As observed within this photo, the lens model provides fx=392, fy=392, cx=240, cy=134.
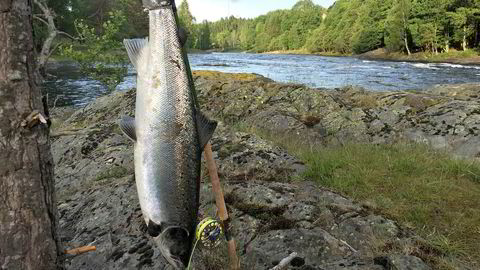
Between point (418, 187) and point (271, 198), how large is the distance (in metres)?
2.23

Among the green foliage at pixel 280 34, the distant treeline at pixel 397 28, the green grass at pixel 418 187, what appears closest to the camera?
the green grass at pixel 418 187

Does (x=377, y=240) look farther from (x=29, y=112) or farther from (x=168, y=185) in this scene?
(x=29, y=112)

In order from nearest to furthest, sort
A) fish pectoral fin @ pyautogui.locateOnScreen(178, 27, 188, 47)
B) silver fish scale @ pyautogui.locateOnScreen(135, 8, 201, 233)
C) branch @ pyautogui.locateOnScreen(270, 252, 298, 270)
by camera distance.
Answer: silver fish scale @ pyautogui.locateOnScreen(135, 8, 201, 233), fish pectoral fin @ pyautogui.locateOnScreen(178, 27, 188, 47), branch @ pyautogui.locateOnScreen(270, 252, 298, 270)

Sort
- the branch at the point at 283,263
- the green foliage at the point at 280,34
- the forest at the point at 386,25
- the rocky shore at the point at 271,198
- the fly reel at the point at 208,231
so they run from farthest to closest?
1. the green foliage at the point at 280,34
2. the forest at the point at 386,25
3. the rocky shore at the point at 271,198
4. the branch at the point at 283,263
5. the fly reel at the point at 208,231

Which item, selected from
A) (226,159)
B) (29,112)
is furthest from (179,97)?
(226,159)

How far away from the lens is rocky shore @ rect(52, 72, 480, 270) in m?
3.64

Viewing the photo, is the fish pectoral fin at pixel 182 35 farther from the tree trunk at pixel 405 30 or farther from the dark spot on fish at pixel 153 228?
the tree trunk at pixel 405 30

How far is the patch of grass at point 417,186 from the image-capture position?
169 inches

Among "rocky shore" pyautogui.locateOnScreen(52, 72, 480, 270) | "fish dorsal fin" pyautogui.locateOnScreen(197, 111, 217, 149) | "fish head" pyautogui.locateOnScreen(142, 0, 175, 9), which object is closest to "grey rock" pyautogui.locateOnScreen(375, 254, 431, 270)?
"rocky shore" pyautogui.locateOnScreen(52, 72, 480, 270)

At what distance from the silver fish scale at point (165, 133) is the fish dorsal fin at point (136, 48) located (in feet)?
0.16

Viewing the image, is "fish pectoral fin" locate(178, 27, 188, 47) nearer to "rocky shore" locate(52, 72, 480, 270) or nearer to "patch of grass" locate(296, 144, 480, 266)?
"rocky shore" locate(52, 72, 480, 270)

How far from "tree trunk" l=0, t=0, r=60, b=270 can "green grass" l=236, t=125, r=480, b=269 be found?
318 centimetres

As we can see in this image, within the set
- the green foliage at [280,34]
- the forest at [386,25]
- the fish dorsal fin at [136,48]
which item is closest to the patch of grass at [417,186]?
the fish dorsal fin at [136,48]

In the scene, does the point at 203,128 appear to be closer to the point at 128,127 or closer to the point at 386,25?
the point at 128,127
